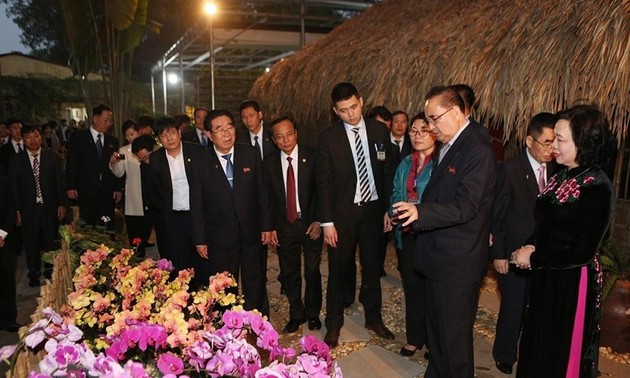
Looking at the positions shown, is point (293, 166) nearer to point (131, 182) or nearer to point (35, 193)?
point (131, 182)

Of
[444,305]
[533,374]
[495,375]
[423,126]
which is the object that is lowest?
[495,375]

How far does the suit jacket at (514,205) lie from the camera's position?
11.4 ft

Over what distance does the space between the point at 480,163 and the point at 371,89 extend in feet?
15.5

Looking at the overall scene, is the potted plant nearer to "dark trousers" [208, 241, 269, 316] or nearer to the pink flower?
"dark trousers" [208, 241, 269, 316]

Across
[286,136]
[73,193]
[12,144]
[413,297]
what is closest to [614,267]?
[413,297]

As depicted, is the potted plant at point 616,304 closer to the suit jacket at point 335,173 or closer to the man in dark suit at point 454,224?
the man in dark suit at point 454,224

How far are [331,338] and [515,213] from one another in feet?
6.19

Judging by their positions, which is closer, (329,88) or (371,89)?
(371,89)

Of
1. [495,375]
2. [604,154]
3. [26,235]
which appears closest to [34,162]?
[26,235]

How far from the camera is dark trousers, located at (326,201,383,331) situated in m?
4.02

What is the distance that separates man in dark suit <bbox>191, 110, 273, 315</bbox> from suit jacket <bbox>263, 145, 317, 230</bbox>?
27 centimetres

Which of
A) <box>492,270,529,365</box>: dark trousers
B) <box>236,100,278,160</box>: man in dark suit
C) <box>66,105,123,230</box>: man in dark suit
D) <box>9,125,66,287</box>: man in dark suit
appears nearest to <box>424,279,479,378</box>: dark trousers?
<box>492,270,529,365</box>: dark trousers

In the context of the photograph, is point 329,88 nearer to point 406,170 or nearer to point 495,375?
point 406,170

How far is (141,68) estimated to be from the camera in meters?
41.0
